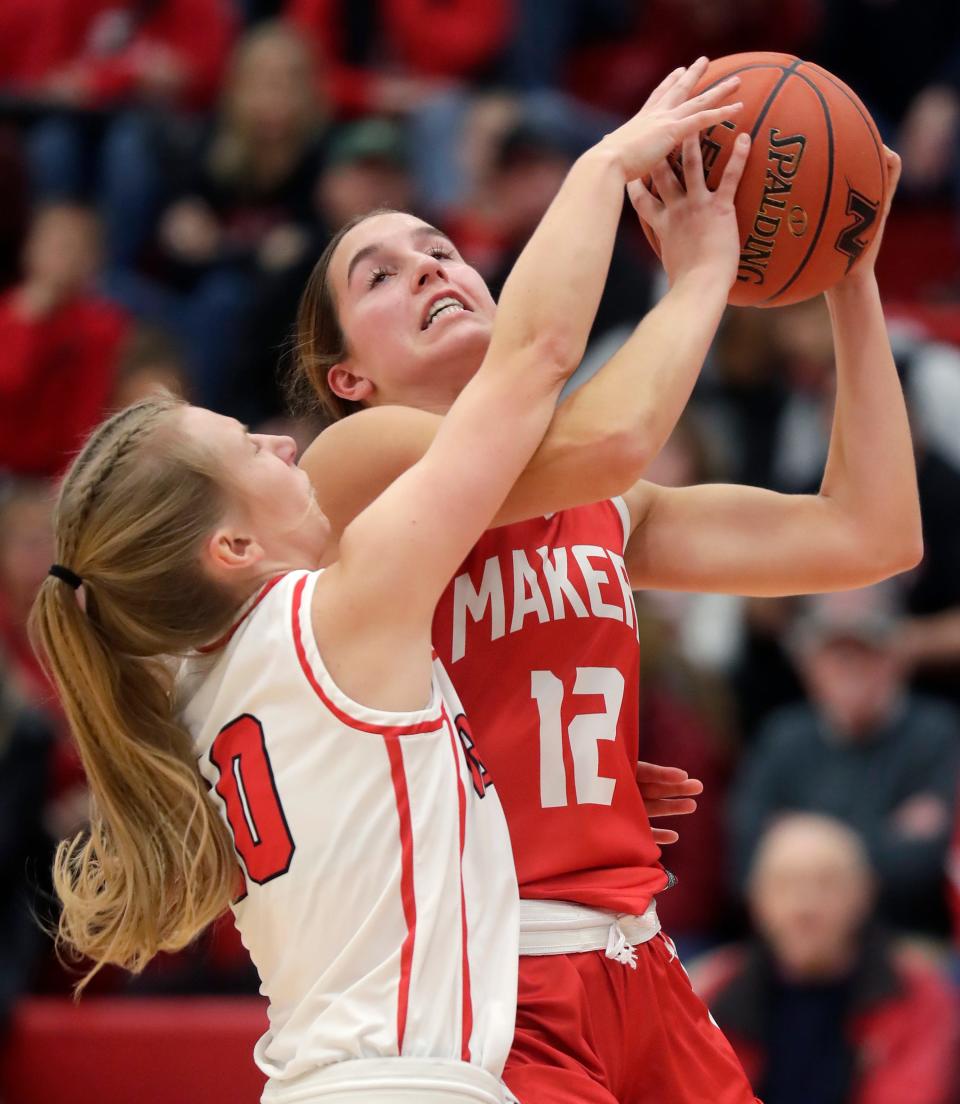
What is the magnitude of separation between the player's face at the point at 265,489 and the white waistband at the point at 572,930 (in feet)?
2.08

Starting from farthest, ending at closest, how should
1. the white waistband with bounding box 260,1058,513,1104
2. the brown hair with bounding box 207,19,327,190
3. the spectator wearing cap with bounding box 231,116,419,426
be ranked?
the brown hair with bounding box 207,19,327,190 < the spectator wearing cap with bounding box 231,116,419,426 < the white waistband with bounding box 260,1058,513,1104

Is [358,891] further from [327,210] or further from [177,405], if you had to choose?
[327,210]

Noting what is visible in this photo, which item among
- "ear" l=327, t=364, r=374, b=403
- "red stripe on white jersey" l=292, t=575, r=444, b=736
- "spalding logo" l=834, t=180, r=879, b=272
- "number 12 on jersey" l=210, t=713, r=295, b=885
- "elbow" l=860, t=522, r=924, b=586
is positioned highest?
"spalding logo" l=834, t=180, r=879, b=272

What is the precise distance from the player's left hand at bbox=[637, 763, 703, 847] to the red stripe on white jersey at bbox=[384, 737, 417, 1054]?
69 cm

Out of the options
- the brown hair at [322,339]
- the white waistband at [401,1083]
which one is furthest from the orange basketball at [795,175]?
the white waistband at [401,1083]

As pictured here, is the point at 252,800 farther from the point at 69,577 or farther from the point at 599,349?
the point at 599,349

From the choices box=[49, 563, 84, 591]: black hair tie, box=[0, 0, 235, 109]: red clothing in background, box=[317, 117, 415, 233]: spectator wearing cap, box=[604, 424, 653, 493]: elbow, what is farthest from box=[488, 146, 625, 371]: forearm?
box=[0, 0, 235, 109]: red clothing in background

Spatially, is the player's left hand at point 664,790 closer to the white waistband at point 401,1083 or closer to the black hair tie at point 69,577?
the white waistband at point 401,1083

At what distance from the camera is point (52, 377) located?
27.0 ft

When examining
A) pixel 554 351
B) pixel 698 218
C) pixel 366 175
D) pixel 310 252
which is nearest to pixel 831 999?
pixel 698 218

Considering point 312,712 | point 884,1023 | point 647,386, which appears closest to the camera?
point 312,712

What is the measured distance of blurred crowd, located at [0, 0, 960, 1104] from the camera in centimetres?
560

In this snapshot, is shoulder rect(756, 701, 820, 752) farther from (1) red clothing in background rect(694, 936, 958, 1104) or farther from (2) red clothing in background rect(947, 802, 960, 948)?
(1) red clothing in background rect(694, 936, 958, 1104)

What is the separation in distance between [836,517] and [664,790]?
56cm
